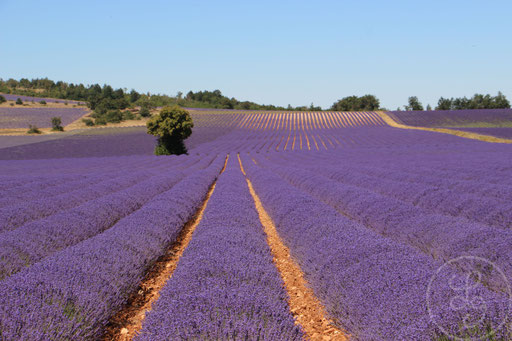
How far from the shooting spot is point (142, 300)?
15.5 ft

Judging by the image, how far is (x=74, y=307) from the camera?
3.41 meters

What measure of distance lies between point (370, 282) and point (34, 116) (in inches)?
3304

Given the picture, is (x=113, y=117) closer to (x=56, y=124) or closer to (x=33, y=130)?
(x=56, y=124)

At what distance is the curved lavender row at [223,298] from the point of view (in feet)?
9.09

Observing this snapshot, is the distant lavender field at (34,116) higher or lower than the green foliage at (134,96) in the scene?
lower

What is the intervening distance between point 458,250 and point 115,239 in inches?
216

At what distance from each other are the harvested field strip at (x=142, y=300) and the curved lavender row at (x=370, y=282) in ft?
6.98

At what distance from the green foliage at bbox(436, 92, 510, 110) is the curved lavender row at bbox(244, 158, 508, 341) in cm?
11133

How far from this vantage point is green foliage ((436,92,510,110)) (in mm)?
94562

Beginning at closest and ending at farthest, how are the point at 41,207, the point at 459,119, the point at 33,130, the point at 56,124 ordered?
the point at 41,207
the point at 33,130
the point at 459,119
the point at 56,124

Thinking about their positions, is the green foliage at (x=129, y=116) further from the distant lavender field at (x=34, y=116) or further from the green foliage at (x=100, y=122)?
the distant lavender field at (x=34, y=116)

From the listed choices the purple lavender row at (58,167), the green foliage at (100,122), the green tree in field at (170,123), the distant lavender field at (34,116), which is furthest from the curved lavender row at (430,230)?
the distant lavender field at (34,116)

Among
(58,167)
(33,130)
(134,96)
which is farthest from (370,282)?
(134,96)

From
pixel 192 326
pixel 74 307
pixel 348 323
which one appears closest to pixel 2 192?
pixel 74 307
